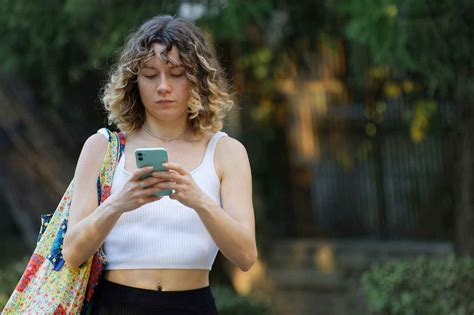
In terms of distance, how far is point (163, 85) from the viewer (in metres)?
3.17

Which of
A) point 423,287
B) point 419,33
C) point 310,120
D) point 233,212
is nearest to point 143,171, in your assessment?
point 233,212

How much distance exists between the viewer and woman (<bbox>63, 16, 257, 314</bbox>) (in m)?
3.12

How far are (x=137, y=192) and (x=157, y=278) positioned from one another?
0.39 metres

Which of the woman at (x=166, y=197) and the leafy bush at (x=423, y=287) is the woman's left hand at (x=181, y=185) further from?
the leafy bush at (x=423, y=287)

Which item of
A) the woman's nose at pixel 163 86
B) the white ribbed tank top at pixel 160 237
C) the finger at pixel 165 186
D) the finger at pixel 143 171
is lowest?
the white ribbed tank top at pixel 160 237

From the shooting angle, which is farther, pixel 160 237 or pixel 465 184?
pixel 465 184

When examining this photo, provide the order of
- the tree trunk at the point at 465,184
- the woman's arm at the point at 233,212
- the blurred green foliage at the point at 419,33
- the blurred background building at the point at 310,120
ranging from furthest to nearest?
the tree trunk at the point at 465,184 < the blurred background building at the point at 310,120 < the blurred green foliage at the point at 419,33 < the woman's arm at the point at 233,212

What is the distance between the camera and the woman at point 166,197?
10.3 feet

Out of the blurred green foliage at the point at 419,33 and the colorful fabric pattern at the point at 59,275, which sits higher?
the blurred green foliage at the point at 419,33

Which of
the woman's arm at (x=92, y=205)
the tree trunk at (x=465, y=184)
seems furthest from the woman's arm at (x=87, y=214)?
the tree trunk at (x=465, y=184)

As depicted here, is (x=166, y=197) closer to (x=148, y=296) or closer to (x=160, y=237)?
(x=160, y=237)

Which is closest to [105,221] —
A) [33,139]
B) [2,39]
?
[2,39]

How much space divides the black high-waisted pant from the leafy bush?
3394 mm

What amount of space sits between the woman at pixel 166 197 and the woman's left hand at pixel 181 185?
61 mm
